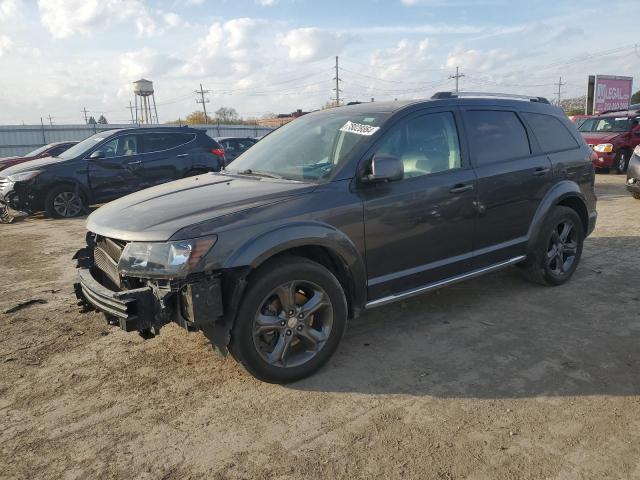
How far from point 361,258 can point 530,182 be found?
2093 mm

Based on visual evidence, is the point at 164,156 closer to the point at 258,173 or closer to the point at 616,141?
the point at 258,173

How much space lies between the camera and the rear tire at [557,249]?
16.0 feet

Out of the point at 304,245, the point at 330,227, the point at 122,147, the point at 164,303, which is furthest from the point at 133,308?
the point at 122,147

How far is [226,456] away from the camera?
2633 millimetres

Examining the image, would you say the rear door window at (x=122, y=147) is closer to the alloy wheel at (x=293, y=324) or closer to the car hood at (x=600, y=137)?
the alloy wheel at (x=293, y=324)

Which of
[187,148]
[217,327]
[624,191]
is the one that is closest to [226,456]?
[217,327]

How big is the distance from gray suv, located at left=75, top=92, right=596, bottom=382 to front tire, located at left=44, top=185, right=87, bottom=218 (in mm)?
6894

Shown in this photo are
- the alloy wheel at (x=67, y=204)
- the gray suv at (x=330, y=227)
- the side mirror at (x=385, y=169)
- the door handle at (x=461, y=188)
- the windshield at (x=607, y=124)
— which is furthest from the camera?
the windshield at (x=607, y=124)

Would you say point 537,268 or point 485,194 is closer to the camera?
point 485,194

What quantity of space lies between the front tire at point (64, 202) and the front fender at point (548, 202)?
8.73 metres

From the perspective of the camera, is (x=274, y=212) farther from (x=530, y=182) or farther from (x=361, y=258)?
(x=530, y=182)

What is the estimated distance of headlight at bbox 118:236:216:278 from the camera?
2.90 meters

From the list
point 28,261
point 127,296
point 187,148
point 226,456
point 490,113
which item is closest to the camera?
point 226,456

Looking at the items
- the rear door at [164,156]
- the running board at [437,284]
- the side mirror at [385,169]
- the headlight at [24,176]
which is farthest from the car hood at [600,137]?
the headlight at [24,176]
